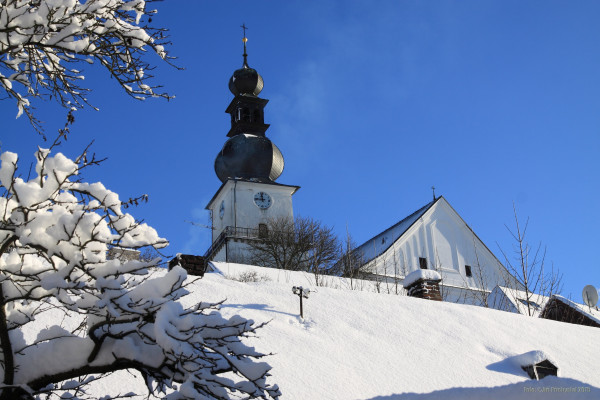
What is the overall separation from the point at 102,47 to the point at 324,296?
577 centimetres

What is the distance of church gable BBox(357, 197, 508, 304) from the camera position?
30969 millimetres

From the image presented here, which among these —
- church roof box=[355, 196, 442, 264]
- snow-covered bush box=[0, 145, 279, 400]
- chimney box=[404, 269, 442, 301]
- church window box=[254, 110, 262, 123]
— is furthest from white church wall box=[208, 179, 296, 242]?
snow-covered bush box=[0, 145, 279, 400]

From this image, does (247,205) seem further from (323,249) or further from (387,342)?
(387,342)

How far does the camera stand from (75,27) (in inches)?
167

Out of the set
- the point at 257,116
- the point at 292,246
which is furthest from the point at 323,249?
the point at 257,116

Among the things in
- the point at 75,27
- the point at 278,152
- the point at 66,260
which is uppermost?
the point at 278,152

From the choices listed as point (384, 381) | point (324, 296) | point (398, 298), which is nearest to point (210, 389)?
point (384, 381)

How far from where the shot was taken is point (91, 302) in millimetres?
3375

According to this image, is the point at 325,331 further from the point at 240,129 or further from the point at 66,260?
the point at 240,129

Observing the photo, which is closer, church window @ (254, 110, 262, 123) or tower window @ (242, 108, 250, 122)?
tower window @ (242, 108, 250, 122)

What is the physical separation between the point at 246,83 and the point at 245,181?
25.3ft

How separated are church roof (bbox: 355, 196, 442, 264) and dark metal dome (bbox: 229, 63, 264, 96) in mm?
15200

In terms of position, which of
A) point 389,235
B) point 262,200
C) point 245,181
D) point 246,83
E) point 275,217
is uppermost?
point 246,83

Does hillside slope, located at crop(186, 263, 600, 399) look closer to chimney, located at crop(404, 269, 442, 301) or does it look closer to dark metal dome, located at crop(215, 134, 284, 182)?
chimney, located at crop(404, 269, 442, 301)
